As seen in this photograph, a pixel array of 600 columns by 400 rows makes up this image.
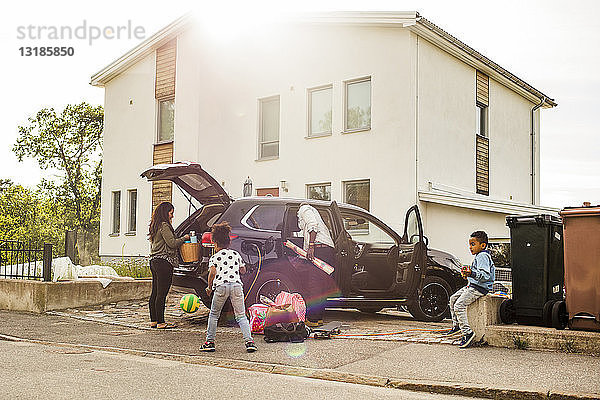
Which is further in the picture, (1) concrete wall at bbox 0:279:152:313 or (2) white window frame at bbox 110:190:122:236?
(2) white window frame at bbox 110:190:122:236

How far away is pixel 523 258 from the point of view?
916cm

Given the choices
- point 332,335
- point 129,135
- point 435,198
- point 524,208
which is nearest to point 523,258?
point 332,335

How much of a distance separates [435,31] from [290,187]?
5.65m

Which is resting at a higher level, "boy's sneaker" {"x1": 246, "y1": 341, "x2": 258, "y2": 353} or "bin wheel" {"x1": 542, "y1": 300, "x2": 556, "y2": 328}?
"bin wheel" {"x1": 542, "y1": 300, "x2": 556, "y2": 328}

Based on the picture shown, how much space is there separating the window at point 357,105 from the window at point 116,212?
32.8 feet

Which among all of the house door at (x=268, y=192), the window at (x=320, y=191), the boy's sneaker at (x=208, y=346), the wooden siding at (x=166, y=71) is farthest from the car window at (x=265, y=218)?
the wooden siding at (x=166, y=71)

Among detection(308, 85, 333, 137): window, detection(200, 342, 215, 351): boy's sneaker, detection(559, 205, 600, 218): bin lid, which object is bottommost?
detection(200, 342, 215, 351): boy's sneaker

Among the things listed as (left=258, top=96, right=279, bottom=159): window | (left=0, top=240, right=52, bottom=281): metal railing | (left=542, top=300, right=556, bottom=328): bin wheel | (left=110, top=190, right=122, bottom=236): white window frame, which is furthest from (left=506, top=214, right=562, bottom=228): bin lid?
(left=110, top=190, right=122, bottom=236): white window frame

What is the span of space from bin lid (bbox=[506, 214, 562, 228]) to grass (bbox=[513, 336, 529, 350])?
1.43 metres

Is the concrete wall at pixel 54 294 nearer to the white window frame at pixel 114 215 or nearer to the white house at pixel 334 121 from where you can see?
the white house at pixel 334 121

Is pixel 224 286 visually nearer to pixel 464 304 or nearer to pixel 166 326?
pixel 166 326

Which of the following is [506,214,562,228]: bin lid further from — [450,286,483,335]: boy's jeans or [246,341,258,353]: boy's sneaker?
[246,341,258,353]: boy's sneaker

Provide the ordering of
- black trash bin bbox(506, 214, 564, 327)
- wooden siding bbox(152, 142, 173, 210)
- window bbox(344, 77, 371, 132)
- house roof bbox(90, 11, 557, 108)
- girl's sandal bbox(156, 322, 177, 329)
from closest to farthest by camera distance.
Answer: black trash bin bbox(506, 214, 564, 327) < girl's sandal bbox(156, 322, 177, 329) < house roof bbox(90, 11, 557, 108) < window bbox(344, 77, 371, 132) < wooden siding bbox(152, 142, 173, 210)

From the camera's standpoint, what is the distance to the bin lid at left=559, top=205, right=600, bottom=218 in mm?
8391
